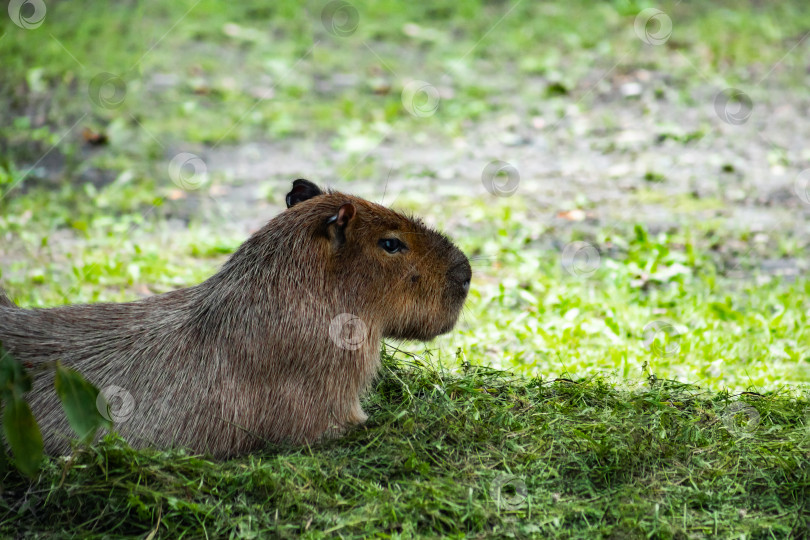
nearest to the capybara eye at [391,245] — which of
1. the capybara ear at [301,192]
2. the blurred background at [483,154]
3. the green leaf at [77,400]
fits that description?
the capybara ear at [301,192]

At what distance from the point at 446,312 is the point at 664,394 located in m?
1.09

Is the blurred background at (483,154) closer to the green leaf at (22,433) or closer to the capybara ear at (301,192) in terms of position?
the capybara ear at (301,192)

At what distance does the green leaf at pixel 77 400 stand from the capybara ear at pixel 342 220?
51.1 inches

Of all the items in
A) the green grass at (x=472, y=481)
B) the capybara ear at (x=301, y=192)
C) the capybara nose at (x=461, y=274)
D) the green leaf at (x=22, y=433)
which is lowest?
the green grass at (x=472, y=481)

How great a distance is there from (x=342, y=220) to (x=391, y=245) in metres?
0.29

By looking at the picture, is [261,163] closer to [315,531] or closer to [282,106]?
[282,106]

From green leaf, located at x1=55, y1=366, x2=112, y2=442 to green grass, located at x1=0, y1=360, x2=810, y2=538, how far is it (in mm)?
616

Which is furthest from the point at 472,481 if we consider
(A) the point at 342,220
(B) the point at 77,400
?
(B) the point at 77,400

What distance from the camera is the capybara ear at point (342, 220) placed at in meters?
3.66

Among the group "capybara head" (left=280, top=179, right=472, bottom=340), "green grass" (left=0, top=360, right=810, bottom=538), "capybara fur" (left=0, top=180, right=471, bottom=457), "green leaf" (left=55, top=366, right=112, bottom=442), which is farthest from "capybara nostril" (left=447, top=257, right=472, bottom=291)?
"green leaf" (left=55, top=366, right=112, bottom=442)

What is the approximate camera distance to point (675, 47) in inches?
416

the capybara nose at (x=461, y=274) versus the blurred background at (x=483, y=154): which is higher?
the blurred background at (x=483, y=154)

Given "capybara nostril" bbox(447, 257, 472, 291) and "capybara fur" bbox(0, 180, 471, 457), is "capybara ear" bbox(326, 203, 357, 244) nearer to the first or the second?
"capybara fur" bbox(0, 180, 471, 457)

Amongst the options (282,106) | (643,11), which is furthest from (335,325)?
(643,11)
